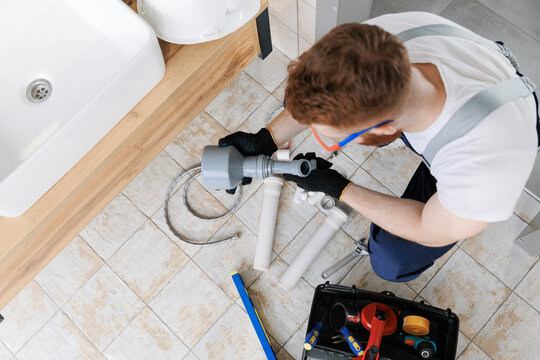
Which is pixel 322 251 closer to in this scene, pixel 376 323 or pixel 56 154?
pixel 376 323

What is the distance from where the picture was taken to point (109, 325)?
66.4 inches

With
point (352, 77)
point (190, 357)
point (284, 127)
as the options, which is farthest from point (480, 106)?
point (190, 357)

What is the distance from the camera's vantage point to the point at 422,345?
1336 millimetres

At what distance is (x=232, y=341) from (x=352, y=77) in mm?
1240

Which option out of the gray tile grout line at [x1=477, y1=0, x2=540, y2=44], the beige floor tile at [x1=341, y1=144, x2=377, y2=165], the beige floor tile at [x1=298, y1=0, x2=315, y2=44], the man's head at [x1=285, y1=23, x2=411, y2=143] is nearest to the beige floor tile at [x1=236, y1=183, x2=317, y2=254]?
the beige floor tile at [x1=341, y1=144, x2=377, y2=165]

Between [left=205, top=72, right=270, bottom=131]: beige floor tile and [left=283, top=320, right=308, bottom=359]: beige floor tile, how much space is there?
84 centimetres

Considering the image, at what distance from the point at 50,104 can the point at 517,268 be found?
1.64 meters

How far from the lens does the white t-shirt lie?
2.80ft

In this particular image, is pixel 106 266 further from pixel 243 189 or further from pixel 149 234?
pixel 243 189

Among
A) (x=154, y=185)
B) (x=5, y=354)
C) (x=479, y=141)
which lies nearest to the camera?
(x=479, y=141)

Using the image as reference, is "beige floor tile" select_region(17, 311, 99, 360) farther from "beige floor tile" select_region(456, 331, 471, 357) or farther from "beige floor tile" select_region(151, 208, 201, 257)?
"beige floor tile" select_region(456, 331, 471, 357)

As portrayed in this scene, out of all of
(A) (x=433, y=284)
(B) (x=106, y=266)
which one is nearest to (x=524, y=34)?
(A) (x=433, y=284)

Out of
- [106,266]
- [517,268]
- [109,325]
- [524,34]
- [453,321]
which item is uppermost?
[524,34]

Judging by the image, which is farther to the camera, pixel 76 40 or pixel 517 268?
pixel 517 268
